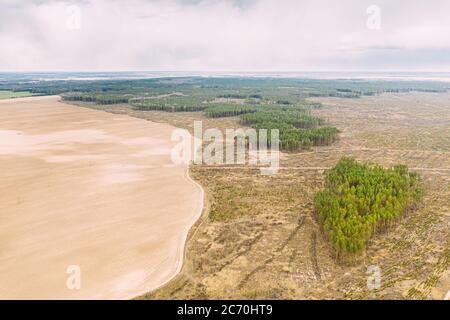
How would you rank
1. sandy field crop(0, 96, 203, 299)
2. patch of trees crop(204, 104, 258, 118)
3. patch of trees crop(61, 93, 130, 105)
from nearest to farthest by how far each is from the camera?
sandy field crop(0, 96, 203, 299) → patch of trees crop(204, 104, 258, 118) → patch of trees crop(61, 93, 130, 105)

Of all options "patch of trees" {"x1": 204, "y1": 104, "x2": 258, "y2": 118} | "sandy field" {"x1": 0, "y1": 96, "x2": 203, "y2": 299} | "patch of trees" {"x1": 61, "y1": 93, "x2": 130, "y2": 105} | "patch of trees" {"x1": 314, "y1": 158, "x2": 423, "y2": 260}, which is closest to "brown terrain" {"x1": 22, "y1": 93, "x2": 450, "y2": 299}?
"patch of trees" {"x1": 314, "y1": 158, "x2": 423, "y2": 260}

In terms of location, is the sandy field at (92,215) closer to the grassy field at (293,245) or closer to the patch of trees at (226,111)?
the grassy field at (293,245)

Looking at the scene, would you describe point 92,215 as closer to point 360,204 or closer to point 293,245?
point 293,245

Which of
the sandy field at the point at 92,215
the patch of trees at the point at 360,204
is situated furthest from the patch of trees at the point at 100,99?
the patch of trees at the point at 360,204

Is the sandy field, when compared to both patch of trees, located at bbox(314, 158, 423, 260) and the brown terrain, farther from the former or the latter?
patch of trees, located at bbox(314, 158, 423, 260)

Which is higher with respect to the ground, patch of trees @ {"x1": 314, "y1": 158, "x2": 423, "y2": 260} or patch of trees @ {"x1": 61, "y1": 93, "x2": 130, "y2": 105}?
patch of trees @ {"x1": 61, "y1": 93, "x2": 130, "y2": 105}

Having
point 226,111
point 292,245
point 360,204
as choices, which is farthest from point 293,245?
point 226,111
